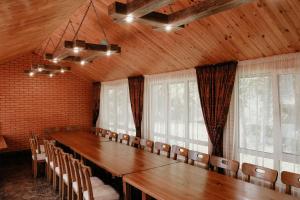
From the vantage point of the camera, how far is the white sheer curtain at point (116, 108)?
25.6 ft

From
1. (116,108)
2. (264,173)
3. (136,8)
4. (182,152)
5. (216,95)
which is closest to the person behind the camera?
(136,8)

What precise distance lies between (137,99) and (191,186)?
4.51 m

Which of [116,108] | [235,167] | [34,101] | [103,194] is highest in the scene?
[34,101]

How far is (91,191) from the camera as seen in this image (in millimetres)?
3143

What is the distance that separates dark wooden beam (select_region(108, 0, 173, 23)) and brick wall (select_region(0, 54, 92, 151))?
7054 mm

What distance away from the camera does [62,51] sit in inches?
143

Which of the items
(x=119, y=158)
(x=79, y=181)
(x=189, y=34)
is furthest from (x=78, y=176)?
(x=189, y=34)

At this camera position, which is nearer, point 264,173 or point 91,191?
point 264,173

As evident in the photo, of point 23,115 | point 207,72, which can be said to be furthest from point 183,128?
point 23,115

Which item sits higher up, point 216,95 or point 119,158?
point 216,95

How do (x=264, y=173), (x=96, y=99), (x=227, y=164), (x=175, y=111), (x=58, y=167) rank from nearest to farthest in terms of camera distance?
1. (x=264, y=173)
2. (x=227, y=164)
3. (x=58, y=167)
4. (x=175, y=111)
5. (x=96, y=99)

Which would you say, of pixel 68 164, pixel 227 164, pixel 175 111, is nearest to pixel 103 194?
pixel 68 164

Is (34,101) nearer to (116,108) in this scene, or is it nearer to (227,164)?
(116,108)

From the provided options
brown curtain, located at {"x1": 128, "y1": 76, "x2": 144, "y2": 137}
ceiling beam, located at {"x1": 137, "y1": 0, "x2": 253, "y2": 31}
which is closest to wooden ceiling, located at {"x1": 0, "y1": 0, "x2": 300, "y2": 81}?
brown curtain, located at {"x1": 128, "y1": 76, "x2": 144, "y2": 137}
